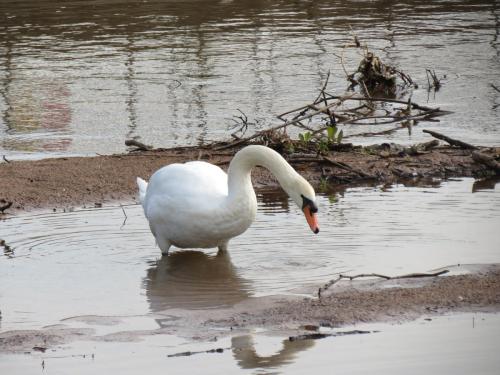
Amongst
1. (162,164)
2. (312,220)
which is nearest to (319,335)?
(312,220)

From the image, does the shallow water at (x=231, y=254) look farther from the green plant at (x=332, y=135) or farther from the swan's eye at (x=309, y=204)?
the green plant at (x=332, y=135)

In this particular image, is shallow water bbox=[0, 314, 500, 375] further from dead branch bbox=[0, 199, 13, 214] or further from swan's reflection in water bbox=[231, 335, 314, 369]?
dead branch bbox=[0, 199, 13, 214]

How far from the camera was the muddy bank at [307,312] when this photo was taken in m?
6.50

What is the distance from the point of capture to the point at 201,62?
59.2 ft

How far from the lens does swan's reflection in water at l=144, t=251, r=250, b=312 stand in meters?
7.34

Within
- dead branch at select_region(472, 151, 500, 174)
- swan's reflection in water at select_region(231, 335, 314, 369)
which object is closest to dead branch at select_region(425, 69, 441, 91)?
dead branch at select_region(472, 151, 500, 174)

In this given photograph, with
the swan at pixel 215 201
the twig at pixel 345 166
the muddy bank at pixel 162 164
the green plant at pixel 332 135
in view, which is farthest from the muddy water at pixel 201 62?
the swan at pixel 215 201

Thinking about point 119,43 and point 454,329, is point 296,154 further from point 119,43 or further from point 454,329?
point 119,43

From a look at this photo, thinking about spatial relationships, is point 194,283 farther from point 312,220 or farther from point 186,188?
point 312,220

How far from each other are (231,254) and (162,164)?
299cm

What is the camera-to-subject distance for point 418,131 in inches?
509

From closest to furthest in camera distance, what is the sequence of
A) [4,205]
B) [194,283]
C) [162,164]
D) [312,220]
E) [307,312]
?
[307,312], [312,220], [194,283], [4,205], [162,164]

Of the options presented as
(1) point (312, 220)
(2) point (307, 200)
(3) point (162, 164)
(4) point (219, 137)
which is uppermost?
(2) point (307, 200)

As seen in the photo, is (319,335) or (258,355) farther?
(319,335)
